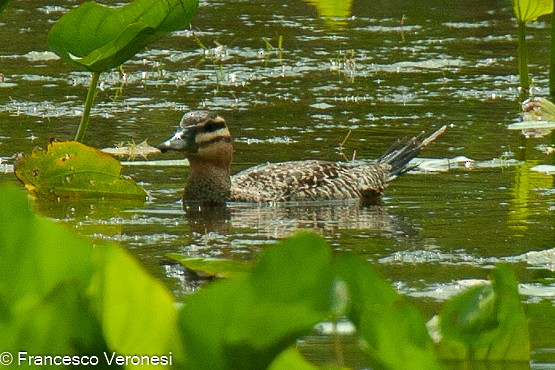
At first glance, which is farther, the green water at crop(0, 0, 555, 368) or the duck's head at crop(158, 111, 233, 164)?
the duck's head at crop(158, 111, 233, 164)

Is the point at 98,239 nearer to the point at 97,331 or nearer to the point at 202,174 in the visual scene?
the point at 202,174

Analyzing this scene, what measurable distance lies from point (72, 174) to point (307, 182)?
143 centimetres

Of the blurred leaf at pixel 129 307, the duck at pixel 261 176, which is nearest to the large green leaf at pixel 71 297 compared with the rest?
the blurred leaf at pixel 129 307

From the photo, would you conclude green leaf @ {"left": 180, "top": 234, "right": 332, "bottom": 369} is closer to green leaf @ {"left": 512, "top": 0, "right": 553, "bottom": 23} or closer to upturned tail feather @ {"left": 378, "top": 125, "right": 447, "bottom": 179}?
upturned tail feather @ {"left": 378, "top": 125, "right": 447, "bottom": 179}

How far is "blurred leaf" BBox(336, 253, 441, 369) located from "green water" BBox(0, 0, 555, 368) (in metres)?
2.15

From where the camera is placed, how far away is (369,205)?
7.72 metres

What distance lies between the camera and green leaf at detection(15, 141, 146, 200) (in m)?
6.68

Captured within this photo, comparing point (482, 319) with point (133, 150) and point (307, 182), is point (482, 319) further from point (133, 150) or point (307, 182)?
point (133, 150)

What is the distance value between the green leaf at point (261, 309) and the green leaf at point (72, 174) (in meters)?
5.29

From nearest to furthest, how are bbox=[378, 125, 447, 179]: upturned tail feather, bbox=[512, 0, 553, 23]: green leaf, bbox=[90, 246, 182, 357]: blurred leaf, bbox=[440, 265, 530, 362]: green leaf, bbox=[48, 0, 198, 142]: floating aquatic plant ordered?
1. bbox=[90, 246, 182, 357]: blurred leaf
2. bbox=[440, 265, 530, 362]: green leaf
3. bbox=[48, 0, 198, 142]: floating aquatic plant
4. bbox=[378, 125, 447, 179]: upturned tail feather
5. bbox=[512, 0, 553, 23]: green leaf

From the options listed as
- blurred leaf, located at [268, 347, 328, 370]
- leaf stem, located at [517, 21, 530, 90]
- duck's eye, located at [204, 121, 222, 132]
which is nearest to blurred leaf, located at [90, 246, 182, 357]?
blurred leaf, located at [268, 347, 328, 370]

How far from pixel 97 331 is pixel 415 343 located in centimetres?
32

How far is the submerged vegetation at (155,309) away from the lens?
1275mm

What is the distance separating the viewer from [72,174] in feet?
22.8
